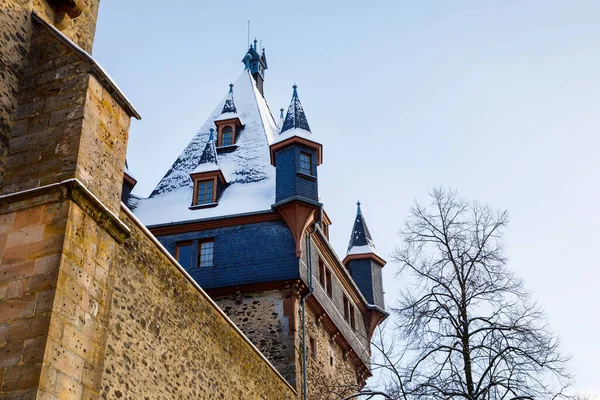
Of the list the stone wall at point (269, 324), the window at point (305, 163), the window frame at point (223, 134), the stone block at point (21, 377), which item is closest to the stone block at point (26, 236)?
the stone block at point (21, 377)

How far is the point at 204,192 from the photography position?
23.5 meters

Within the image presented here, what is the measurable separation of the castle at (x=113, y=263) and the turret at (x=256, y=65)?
36.0 ft

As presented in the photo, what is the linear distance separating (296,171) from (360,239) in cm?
794

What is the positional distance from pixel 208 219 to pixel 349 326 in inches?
260

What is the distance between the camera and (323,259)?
2388cm

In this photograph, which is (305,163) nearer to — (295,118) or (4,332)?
(295,118)

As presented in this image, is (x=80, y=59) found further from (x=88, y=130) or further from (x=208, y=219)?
(x=208, y=219)

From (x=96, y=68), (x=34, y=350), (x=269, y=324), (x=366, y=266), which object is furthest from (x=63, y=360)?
(x=366, y=266)

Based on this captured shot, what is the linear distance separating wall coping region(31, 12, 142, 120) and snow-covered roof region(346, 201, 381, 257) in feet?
62.8

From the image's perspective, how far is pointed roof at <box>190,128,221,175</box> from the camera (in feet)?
78.2

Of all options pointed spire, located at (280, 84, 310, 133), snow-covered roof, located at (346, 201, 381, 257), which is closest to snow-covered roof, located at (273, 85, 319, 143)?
pointed spire, located at (280, 84, 310, 133)

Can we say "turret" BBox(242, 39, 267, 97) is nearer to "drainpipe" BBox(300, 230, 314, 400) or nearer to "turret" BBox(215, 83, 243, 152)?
"turret" BBox(215, 83, 243, 152)

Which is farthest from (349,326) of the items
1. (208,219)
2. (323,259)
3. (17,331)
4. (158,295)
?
(17,331)

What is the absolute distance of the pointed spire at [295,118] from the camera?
24116mm
